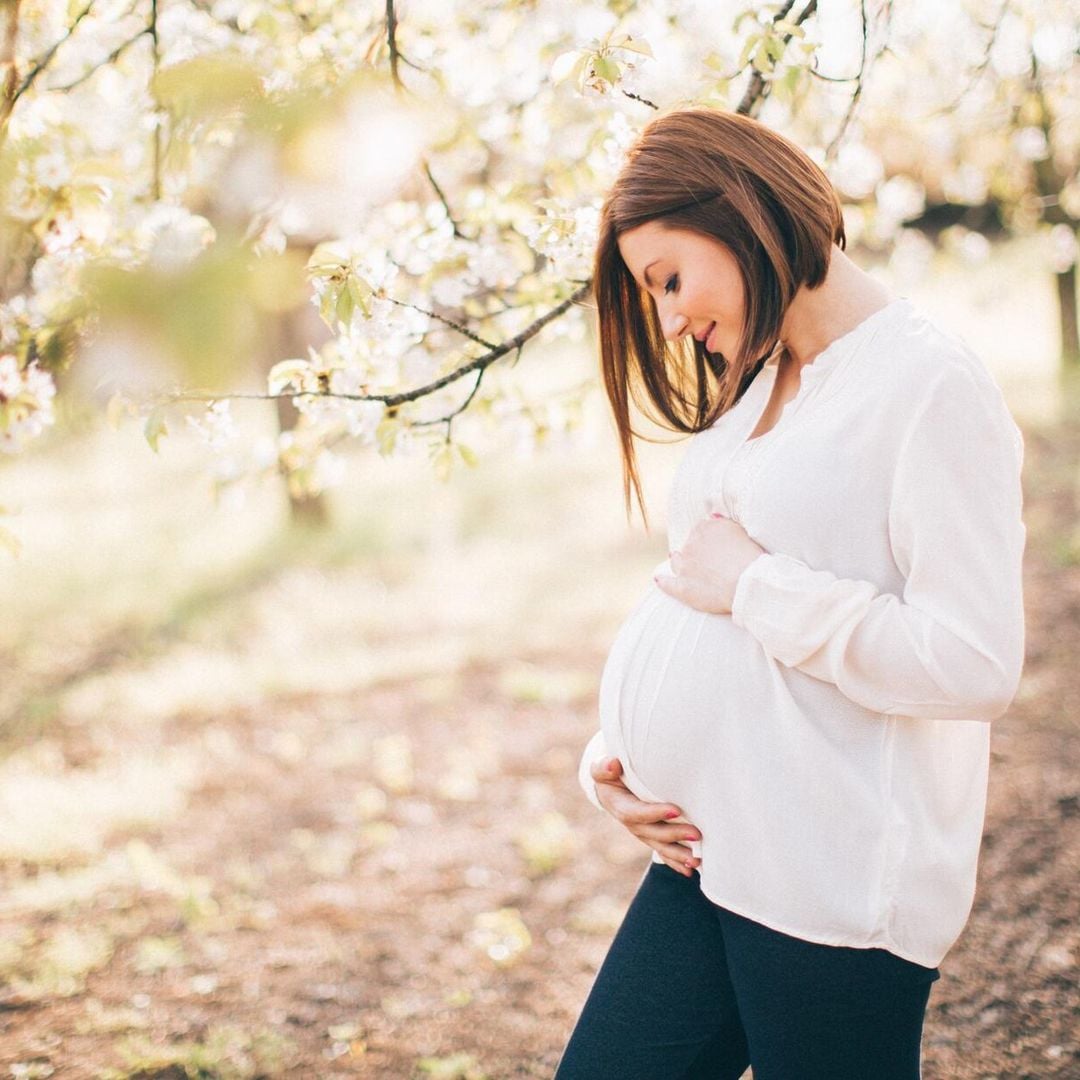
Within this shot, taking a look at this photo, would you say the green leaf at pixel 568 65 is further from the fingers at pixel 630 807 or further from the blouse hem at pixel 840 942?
the blouse hem at pixel 840 942

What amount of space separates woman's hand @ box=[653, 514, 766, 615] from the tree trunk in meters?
11.1

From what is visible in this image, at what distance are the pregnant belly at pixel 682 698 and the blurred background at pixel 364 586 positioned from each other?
0.72 m

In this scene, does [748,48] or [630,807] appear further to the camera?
[748,48]

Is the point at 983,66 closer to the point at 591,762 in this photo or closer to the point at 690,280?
the point at 690,280

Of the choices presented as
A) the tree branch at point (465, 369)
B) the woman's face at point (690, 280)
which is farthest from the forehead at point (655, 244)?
the tree branch at point (465, 369)

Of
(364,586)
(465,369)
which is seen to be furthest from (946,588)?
(364,586)

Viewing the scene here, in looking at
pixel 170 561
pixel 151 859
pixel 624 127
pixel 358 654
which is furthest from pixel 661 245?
pixel 170 561

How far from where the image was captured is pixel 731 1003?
1571 mm

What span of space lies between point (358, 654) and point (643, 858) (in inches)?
104

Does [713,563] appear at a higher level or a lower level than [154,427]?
lower

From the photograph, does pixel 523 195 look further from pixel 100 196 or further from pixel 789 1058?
pixel 789 1058

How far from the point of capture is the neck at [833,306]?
1.45 metres

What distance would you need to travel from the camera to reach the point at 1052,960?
2.73 meters

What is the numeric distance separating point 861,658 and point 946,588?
0.44 ft
